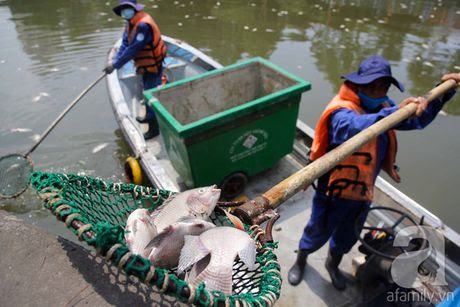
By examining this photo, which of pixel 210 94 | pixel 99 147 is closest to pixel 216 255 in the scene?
pixel 210 94

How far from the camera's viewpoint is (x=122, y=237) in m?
1.31

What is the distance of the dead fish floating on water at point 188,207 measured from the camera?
1.75 meters

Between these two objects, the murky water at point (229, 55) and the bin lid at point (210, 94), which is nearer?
the bin lid at point (210, 94)

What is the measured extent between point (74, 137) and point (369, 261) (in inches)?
233

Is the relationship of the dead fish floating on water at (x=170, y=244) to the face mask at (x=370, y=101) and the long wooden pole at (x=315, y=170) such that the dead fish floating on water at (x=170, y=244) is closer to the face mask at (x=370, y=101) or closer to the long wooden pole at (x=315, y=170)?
the long wooden pole at (x=315, y=170)

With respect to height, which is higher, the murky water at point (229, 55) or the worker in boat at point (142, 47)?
the worker in boat at point (142, 47)

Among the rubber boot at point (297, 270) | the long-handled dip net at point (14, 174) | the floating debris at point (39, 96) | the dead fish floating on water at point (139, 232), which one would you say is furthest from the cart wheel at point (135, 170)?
the floating debris at point (39, 96)

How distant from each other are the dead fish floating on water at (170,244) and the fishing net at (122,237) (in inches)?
2.4

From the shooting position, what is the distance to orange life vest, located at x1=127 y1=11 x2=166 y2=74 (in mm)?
5473

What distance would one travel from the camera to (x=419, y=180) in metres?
5.95

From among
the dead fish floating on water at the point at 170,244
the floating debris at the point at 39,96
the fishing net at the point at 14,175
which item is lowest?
the floating debris at the point at 39,96

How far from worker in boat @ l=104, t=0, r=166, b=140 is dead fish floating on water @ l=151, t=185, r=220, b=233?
4.16m

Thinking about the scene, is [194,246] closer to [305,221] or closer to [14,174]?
[305,221]

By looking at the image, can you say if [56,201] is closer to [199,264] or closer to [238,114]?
[199,264]
